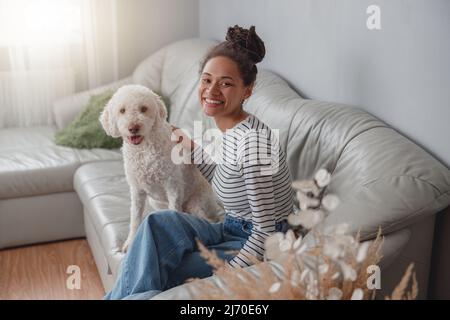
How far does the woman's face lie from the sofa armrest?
176 centimetres

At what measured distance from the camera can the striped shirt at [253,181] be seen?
4.72 ft

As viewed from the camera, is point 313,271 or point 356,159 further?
point 356,159

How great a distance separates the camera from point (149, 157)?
184 centimetres

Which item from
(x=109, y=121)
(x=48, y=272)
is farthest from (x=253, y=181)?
(x=48, y=272)

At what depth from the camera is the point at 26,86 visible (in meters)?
3.38

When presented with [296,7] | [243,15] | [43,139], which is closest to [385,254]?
[296,7]

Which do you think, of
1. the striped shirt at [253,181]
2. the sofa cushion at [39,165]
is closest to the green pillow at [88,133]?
the sofa cushion at [39,165]

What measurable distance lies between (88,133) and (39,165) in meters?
0.34

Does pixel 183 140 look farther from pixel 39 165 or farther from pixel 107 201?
pixel 39 165

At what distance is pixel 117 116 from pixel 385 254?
99 cm

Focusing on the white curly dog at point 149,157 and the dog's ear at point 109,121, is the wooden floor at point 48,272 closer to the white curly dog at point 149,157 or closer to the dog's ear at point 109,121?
the white curly dog at point 149,157

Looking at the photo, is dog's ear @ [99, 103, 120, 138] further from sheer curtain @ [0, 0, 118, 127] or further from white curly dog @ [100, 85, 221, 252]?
sheer curtain @ [0, 0, 118, 127]

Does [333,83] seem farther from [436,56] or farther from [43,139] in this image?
[43,139]

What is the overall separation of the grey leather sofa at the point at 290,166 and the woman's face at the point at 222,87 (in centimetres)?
40
